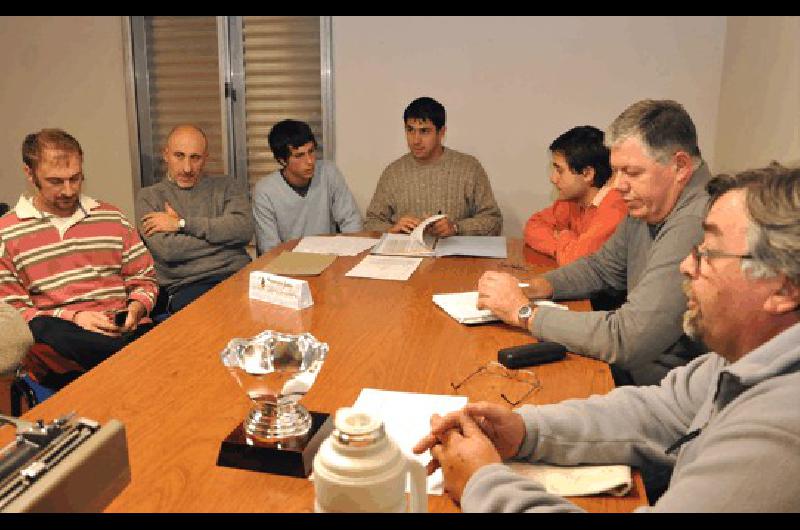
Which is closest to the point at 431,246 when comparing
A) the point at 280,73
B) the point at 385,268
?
the point at 385,268

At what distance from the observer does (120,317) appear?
231 centimetres

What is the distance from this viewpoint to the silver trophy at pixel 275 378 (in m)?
1.10

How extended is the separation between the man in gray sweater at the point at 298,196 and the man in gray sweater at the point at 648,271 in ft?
5.46

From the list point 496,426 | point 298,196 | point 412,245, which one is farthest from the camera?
point 298,196

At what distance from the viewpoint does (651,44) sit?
12.2 ft

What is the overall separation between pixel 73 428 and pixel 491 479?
53cm

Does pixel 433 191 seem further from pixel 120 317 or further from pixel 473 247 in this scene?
pixel 120 317

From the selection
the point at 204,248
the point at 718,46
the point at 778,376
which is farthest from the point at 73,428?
the point at 718,46

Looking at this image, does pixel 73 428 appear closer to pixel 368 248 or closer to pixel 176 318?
pixel 176 318

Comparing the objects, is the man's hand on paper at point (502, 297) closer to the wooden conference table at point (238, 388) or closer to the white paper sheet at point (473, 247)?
the wooden conference table at point (238, 388)

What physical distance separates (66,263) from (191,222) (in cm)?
74

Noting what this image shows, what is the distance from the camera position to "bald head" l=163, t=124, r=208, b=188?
10.0 ft

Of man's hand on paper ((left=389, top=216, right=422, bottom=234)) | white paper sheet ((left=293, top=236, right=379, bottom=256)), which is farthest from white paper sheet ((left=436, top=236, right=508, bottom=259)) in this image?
white paper sheet ((left=293, top=236, right=379, bottom=256))
